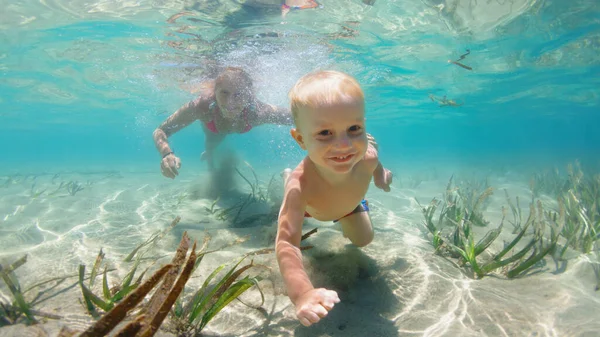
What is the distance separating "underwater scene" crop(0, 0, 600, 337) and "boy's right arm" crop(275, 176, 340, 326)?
0.05 ft

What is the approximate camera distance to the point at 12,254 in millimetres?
4199

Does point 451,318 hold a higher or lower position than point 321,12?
lower

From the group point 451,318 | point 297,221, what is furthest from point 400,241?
point 297,221

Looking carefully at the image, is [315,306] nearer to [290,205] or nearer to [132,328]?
[132,328]

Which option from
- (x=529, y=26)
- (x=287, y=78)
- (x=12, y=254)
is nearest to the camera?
(x=12, y=254)

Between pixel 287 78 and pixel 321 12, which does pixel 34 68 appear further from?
pixel 321 12

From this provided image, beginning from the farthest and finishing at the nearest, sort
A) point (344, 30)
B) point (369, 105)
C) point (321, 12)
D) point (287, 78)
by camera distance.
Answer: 1. point (369, 105)
2. point (287, 78)
3. point (344, 30)
4. point (321, 12)

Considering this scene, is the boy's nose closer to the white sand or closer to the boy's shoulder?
the boy's shoulder

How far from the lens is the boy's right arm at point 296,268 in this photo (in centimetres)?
175

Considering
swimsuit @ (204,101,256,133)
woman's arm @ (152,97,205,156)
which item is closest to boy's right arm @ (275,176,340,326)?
woman's arm @ (152,97,205,156)

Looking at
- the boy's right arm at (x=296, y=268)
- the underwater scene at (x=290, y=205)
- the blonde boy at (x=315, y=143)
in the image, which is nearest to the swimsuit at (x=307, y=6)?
the underwater scene at (x=290, y=205)

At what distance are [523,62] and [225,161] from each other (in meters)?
17.4

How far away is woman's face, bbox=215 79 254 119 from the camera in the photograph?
26.2 feet

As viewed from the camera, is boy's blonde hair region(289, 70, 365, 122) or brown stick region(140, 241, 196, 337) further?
boy's blonde hair region(289, 70, 365, 122)
